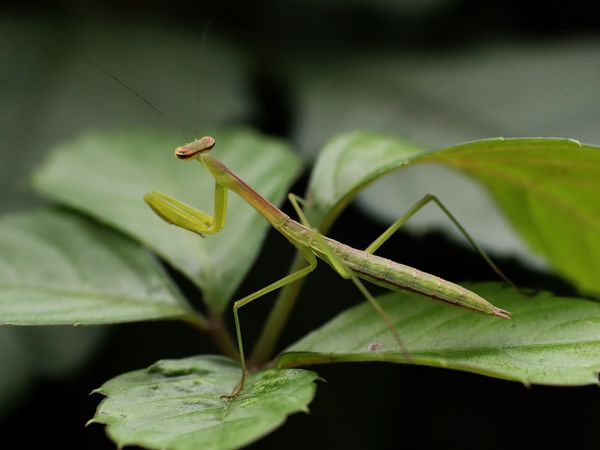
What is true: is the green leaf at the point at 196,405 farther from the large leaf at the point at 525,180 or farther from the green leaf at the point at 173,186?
the large leaf at the point at 525,180

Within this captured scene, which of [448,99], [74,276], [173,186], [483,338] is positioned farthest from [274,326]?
[448,99]

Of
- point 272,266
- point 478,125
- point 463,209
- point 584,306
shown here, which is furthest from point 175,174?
point 584,306

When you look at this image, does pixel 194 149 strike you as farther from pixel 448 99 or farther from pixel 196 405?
pixel 448 99

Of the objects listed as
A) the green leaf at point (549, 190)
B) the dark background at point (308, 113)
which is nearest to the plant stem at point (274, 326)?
the green leaf at point (549, 190)

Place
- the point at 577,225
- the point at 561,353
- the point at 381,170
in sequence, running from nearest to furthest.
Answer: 1. the point at 561,353
2. the point at 381,170
3. the point at 577,225

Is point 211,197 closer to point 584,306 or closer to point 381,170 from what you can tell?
point 381,170

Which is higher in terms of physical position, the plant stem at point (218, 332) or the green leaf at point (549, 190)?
the green leaf at point (549, 190)
